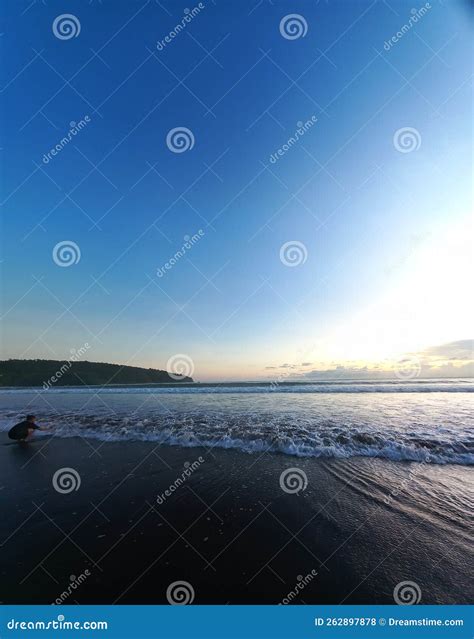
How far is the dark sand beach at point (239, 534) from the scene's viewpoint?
3.78 meters

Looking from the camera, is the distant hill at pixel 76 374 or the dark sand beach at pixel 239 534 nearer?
the dark sand beach at pixel 239 534

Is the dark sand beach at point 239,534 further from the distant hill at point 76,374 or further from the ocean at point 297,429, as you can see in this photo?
the distant hill at point 76,374

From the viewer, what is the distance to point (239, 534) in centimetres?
479

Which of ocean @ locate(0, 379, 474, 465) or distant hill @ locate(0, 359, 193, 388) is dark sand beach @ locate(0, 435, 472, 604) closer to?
ocean @ locate(0, 379, 474, 465)

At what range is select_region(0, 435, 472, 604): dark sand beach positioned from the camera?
3.78 meters

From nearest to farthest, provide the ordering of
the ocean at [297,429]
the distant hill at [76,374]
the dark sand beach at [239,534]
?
1. the dark sand beach at [239,534]
2. the ocean at [297,429]
3. the distant hill at [76,374]

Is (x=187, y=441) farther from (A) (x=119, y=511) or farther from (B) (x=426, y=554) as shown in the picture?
(B) (x=426, y=554)

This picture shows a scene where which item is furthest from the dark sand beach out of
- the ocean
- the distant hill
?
the distant hill

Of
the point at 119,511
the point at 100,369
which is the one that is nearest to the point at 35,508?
the point at 119,511

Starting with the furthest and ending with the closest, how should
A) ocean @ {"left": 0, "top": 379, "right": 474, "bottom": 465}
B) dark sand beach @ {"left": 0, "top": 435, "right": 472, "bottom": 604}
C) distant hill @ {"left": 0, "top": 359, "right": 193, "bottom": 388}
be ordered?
distant hill @ {"left": 0, "top": 359, "right": 193, "bottom": 388} < ocean @ {"left": 0, "top": 379, "right": 474, "bottom": 465} < dark sand beach @ {"left": 0, "top": 435, "right": 472, "bottom": 604}

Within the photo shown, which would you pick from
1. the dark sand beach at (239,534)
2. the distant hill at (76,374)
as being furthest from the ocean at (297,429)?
the distant hill at (76,374)

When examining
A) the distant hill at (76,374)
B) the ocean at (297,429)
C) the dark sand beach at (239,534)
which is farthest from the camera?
the distant hill at (76,374)

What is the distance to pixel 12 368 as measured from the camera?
2184 inches

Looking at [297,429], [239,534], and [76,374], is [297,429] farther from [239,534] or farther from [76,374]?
[76,374]
